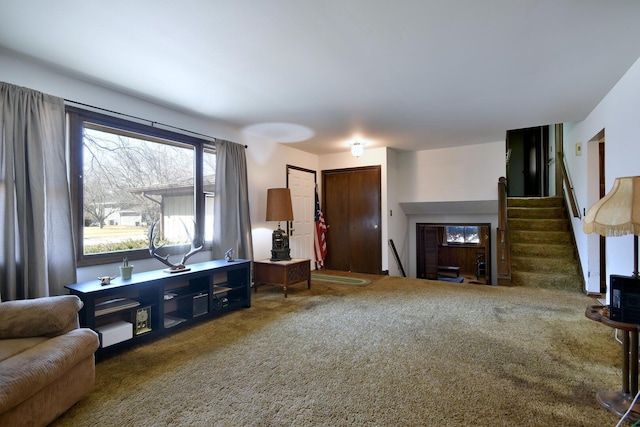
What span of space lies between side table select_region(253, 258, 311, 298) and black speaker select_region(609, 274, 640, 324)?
10.2 ft

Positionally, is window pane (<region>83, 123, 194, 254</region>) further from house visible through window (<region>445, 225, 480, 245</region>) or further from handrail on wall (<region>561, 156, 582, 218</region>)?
house visible through window (<region>445, 225, 480, 245</region>)

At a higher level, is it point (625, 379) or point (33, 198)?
point (33, 198)

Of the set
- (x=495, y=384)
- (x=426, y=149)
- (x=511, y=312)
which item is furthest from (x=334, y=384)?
(x=426, y=149)

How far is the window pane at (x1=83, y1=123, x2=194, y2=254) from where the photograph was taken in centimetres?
288

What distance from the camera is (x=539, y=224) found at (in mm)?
5262

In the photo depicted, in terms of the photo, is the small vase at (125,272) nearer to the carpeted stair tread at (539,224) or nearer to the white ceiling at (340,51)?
the white ceiling at (340,51)

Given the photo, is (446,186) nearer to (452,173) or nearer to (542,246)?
(452,173)

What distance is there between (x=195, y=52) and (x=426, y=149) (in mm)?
4581

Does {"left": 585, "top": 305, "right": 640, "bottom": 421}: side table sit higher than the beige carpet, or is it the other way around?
{"left": 585, "top": 305, "right": 640, "bottom": 421}: side table

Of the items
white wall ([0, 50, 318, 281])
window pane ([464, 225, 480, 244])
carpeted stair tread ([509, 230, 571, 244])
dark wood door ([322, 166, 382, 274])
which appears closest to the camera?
white wall ([0, 50, 318, 281])

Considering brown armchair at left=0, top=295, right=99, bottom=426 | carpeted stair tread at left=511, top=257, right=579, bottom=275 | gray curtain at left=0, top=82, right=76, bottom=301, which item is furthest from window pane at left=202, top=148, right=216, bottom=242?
carpeted stair tread at left=511, top=257, right=579, bottom=275

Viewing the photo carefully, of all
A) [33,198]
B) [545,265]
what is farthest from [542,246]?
[33,198]

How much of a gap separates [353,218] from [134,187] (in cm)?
378

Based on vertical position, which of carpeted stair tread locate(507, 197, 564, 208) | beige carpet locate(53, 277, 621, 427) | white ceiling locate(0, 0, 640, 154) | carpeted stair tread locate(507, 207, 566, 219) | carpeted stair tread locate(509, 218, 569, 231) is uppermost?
white ceiling locate(0, 0, 640, 154)
